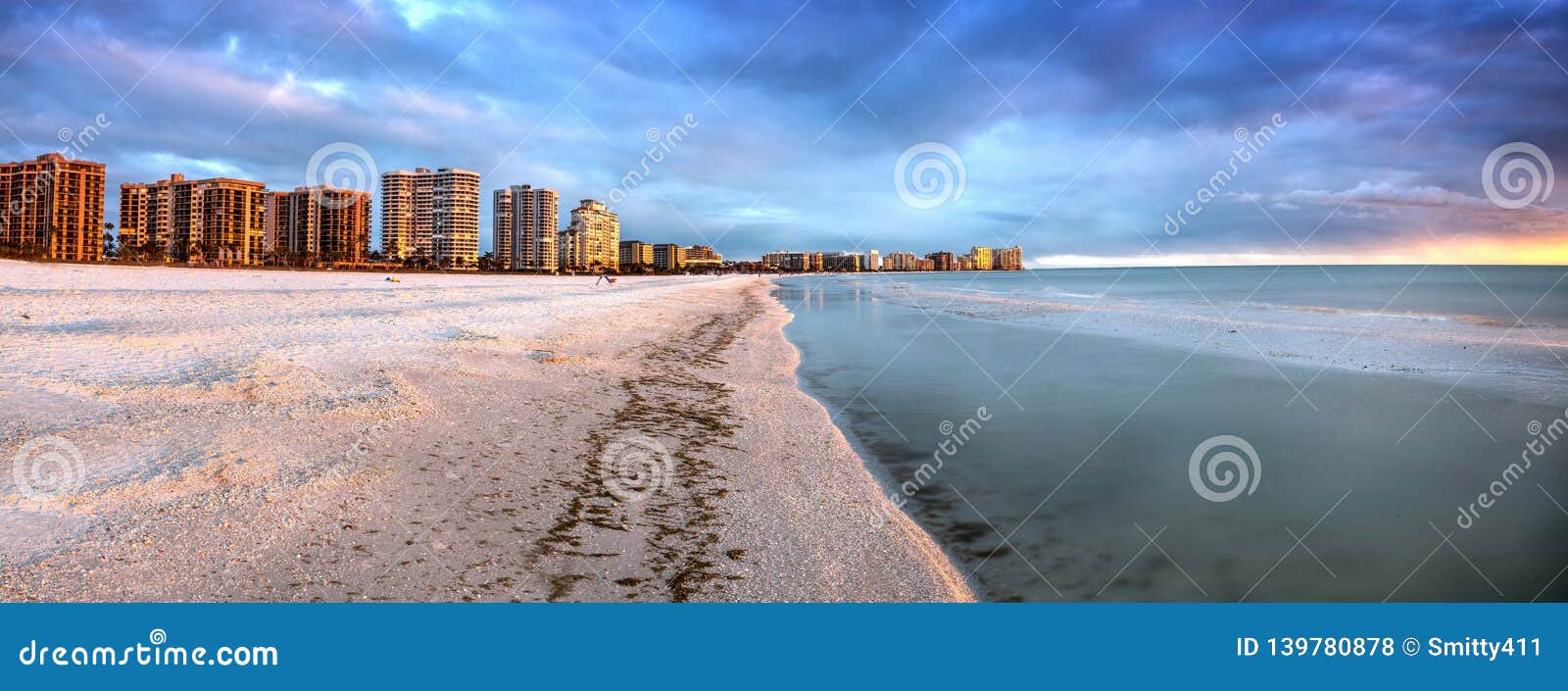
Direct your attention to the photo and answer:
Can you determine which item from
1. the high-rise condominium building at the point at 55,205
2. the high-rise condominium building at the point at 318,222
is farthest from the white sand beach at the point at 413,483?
the high-rise condominium building at the point at 318,222

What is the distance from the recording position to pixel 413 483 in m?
7.02

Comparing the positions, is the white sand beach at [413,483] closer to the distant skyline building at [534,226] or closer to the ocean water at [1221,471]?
the ocean water at [1221,471]

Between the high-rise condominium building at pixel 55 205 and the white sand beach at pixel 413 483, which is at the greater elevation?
the high-rise condominium building at pixel 55 205

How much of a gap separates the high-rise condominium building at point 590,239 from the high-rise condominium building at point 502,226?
12.6 metres

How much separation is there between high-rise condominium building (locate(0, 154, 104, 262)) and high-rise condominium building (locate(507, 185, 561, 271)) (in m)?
66.4

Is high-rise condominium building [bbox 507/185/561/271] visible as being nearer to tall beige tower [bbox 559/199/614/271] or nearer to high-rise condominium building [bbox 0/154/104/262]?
tall beige tower [bbox 559/199/614/271]

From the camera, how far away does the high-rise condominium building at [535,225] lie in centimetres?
15312

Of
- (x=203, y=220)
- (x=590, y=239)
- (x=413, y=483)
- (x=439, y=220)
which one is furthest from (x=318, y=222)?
(x=413, y=483)

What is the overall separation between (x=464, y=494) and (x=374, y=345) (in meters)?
9.55

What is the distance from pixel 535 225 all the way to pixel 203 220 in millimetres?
57121

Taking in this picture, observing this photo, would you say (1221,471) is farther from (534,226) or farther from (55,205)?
(534,226)

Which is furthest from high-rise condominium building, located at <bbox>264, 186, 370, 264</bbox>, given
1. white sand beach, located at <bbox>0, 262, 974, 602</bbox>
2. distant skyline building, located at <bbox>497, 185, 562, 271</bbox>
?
white sand beach, located at <bbox>0, 262, 974, 602</bbox>

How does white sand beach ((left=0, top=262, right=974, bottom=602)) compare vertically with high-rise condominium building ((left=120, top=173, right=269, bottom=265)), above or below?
below

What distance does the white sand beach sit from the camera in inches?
204
